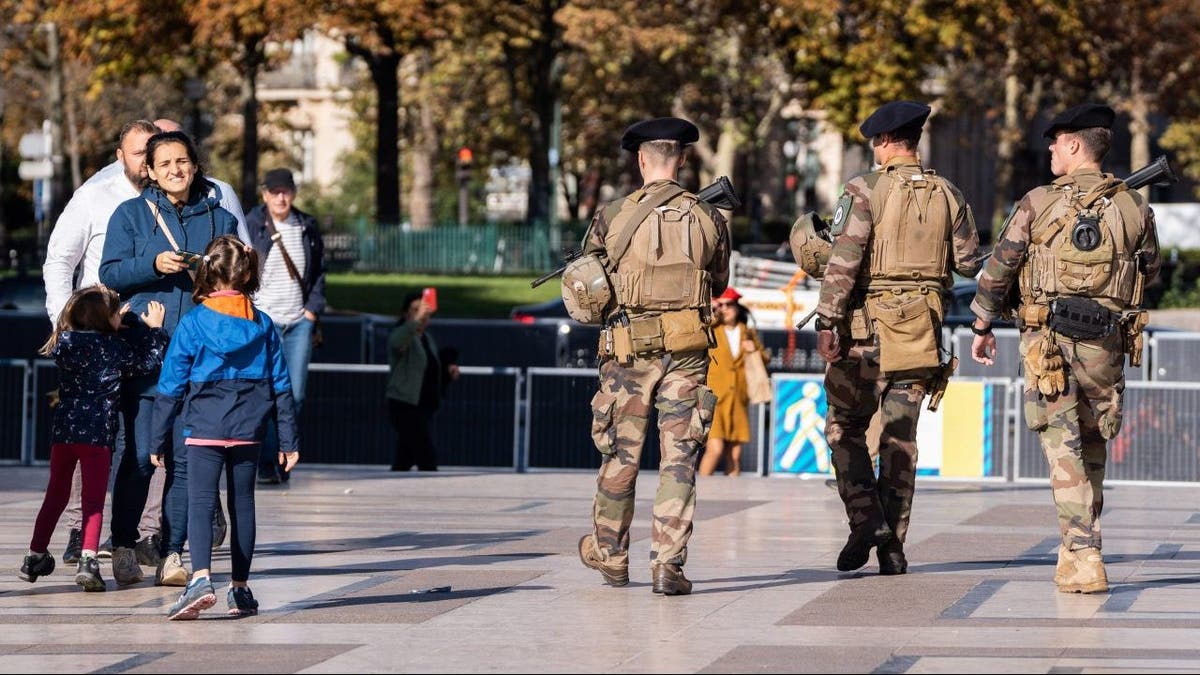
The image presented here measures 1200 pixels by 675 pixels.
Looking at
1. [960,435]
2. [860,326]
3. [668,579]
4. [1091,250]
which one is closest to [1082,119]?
[1091,250]

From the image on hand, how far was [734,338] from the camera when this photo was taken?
1755 cm

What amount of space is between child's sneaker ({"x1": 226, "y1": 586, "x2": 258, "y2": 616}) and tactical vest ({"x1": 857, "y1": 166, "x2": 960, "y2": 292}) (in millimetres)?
2835

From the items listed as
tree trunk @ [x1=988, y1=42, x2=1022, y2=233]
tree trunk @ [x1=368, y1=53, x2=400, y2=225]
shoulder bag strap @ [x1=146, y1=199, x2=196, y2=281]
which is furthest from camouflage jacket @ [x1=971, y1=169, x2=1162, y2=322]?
tree trunk @ [x1=988, y1=42, x2=1022, y2=233]

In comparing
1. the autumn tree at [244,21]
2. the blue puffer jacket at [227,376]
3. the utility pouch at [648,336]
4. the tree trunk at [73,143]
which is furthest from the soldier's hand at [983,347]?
the tree trunk at [73,143]

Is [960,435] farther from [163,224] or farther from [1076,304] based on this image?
[163,224]

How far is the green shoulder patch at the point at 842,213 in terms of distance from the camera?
950 centimetres

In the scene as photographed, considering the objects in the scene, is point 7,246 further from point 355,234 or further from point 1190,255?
point 1190,255

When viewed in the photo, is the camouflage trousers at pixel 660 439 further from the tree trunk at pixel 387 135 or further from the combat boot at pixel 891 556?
the tree trunk at pixel 387 135

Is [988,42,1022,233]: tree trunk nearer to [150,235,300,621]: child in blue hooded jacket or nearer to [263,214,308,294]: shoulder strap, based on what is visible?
[263,214,308,294]: shoulder strap

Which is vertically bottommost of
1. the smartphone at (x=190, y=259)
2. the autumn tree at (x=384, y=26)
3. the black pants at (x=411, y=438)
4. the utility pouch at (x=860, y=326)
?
the black pants at (x=411, y=438)

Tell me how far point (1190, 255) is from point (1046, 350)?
139 feet

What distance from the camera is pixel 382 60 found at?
44.0m

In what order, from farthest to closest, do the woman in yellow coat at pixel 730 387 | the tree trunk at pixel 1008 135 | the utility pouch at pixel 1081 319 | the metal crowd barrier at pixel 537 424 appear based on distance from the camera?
the tree trunk at pixel 1008 135 < the woman in yellow coat at pixel 730 387 < the metal crowd barrier at pixel 537 424 < the utility pouch at pixel 1081 319

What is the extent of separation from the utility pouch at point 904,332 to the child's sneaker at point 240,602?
274 cm
